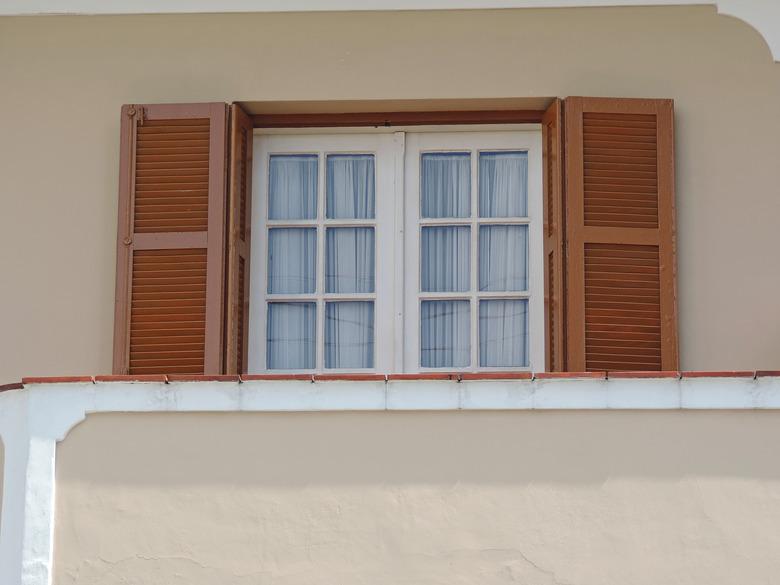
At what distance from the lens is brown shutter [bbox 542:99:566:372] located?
9.11 metres

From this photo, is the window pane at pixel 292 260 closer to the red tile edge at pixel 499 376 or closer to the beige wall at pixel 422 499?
the beige wall at pixel 422 499

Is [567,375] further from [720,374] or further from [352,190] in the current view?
[352,190]

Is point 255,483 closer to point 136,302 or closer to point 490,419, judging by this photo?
point 490,419

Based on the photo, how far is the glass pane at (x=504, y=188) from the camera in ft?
31.3

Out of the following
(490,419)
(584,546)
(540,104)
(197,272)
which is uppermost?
(540,104)

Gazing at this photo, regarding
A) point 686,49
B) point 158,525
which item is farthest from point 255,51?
point 158,525

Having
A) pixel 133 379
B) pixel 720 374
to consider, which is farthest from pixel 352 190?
pixel 720 374

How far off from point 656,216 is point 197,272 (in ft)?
7.07

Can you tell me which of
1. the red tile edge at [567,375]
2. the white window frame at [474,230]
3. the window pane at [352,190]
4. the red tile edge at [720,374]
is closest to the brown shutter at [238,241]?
the window pane at [352,190]

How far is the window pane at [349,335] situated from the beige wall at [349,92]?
3.33ft

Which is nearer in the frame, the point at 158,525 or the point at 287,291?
the point at 158,525

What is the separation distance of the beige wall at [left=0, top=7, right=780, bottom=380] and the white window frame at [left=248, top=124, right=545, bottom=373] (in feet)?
0.97

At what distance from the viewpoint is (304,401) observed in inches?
310

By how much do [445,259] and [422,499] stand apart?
1972mm
